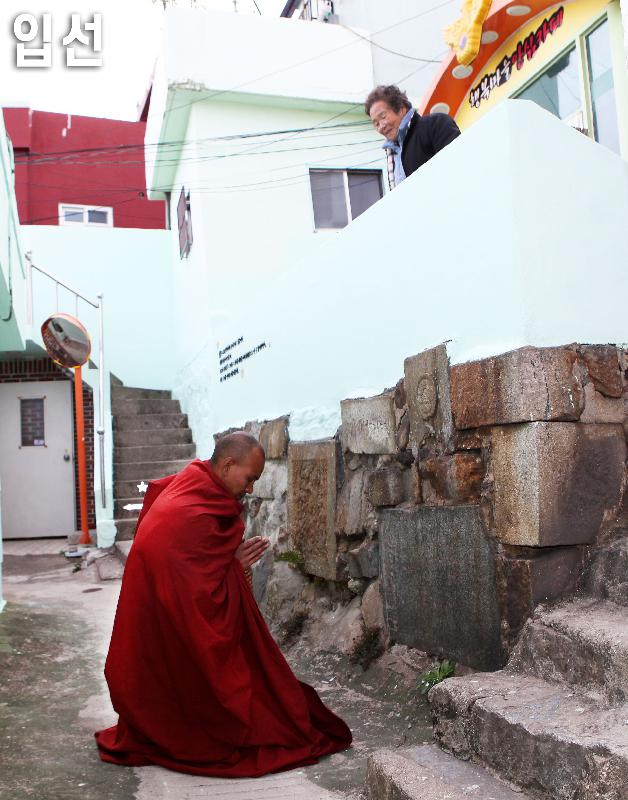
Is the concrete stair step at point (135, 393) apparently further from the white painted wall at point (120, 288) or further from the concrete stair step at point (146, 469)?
the concrete stair step at point (146, 469)

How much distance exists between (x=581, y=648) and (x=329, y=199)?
7.95 meters

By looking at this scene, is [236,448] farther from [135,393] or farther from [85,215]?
[85,215]

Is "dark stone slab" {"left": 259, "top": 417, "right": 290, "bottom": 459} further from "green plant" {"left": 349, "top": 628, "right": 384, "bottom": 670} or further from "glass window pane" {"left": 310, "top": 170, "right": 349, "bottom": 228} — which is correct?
"glass window pane" {"left": 310, "top": 170, "right": 349, "bottom": 228}

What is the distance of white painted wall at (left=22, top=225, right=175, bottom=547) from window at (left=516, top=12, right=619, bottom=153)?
281 inches

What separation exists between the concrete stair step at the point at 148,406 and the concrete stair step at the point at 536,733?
8.58 metres

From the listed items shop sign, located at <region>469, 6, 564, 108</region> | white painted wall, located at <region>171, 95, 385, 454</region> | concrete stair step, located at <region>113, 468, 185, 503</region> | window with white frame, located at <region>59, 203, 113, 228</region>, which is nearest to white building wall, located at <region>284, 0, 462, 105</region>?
white painted wall, located at <region>171, 95, 385, 454</region>

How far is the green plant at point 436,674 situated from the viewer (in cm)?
341

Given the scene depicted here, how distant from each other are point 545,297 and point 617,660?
1365mm

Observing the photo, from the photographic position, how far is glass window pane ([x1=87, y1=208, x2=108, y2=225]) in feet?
45.2

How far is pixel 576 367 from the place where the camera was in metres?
3.03

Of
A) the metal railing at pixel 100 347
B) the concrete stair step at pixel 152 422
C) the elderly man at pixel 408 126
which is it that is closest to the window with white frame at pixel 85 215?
the metal railing at pixel 100 347

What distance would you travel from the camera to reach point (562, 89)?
5973 mm

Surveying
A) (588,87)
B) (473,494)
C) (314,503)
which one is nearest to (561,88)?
(588,87)

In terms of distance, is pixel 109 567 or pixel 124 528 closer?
pixel 109 567
